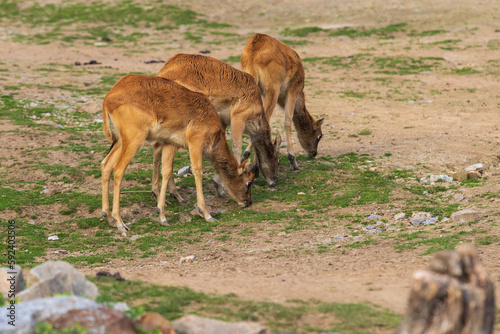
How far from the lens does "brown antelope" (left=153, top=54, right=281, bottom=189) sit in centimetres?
998

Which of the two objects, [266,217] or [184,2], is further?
[184,2]

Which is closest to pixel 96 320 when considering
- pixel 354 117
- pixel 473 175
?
pixel 473 175

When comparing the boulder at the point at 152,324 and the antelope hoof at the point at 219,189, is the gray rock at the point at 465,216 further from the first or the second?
the boulder at the point at 152,324

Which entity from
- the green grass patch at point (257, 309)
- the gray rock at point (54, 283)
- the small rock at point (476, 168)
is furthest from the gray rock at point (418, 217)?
the gray rock at point (54, 283)

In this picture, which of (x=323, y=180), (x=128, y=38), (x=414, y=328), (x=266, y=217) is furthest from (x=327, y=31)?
(x=414, y=328)

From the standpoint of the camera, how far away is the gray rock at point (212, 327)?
457cm

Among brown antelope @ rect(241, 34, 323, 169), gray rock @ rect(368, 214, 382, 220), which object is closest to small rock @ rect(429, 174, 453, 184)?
gray rock @ rect(368, 214, 382, 220)

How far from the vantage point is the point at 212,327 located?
4602mm

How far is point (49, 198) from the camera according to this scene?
9.77 metres

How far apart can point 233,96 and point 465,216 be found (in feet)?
13.9

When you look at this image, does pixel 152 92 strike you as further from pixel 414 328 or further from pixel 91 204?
pixel 414 328

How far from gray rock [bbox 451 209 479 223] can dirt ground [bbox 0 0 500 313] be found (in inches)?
9.3

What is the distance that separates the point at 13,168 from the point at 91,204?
84.3 inches

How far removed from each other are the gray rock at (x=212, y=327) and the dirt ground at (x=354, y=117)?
1.19m
